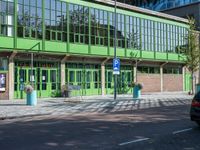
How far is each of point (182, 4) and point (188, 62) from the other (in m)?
27.7

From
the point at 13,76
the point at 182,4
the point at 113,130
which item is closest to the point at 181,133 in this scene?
the point at 113,130

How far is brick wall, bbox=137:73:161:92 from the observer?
49062 millimetres

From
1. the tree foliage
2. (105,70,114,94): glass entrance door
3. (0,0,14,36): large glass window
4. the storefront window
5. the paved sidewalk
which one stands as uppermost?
(0,0,14,36): large glass window

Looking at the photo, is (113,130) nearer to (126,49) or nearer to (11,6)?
(11,6)

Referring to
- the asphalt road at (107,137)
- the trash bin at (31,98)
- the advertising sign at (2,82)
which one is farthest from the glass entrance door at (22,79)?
the asphalt road at (107,137)

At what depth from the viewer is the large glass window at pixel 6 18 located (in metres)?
33.5

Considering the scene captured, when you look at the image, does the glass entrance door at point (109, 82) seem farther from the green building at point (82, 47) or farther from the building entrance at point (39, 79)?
the building entrance at point (39, 79)

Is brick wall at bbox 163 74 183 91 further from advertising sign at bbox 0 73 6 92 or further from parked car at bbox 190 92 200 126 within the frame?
parked car at bbox 190 92 200 126

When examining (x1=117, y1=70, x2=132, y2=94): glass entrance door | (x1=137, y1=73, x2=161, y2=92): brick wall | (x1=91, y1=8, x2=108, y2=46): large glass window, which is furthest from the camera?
(x1=137, y1=73, x2=161, y2=92): brick wall

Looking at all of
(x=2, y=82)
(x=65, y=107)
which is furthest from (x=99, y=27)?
(x=65, y=107)

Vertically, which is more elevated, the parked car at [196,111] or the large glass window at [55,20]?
the large glass window at [55,20]

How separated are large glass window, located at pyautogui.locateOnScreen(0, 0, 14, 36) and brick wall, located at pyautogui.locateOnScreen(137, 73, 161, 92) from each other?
1944cm

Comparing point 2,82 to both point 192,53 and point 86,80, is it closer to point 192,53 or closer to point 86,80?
point 86,80

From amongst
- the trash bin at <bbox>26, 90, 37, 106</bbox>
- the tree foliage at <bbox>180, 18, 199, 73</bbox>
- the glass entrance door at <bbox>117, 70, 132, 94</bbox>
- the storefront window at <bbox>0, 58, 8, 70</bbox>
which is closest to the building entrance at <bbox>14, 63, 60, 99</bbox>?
the storefront window at <bbox>0, 58, 8, 70</bbox>
